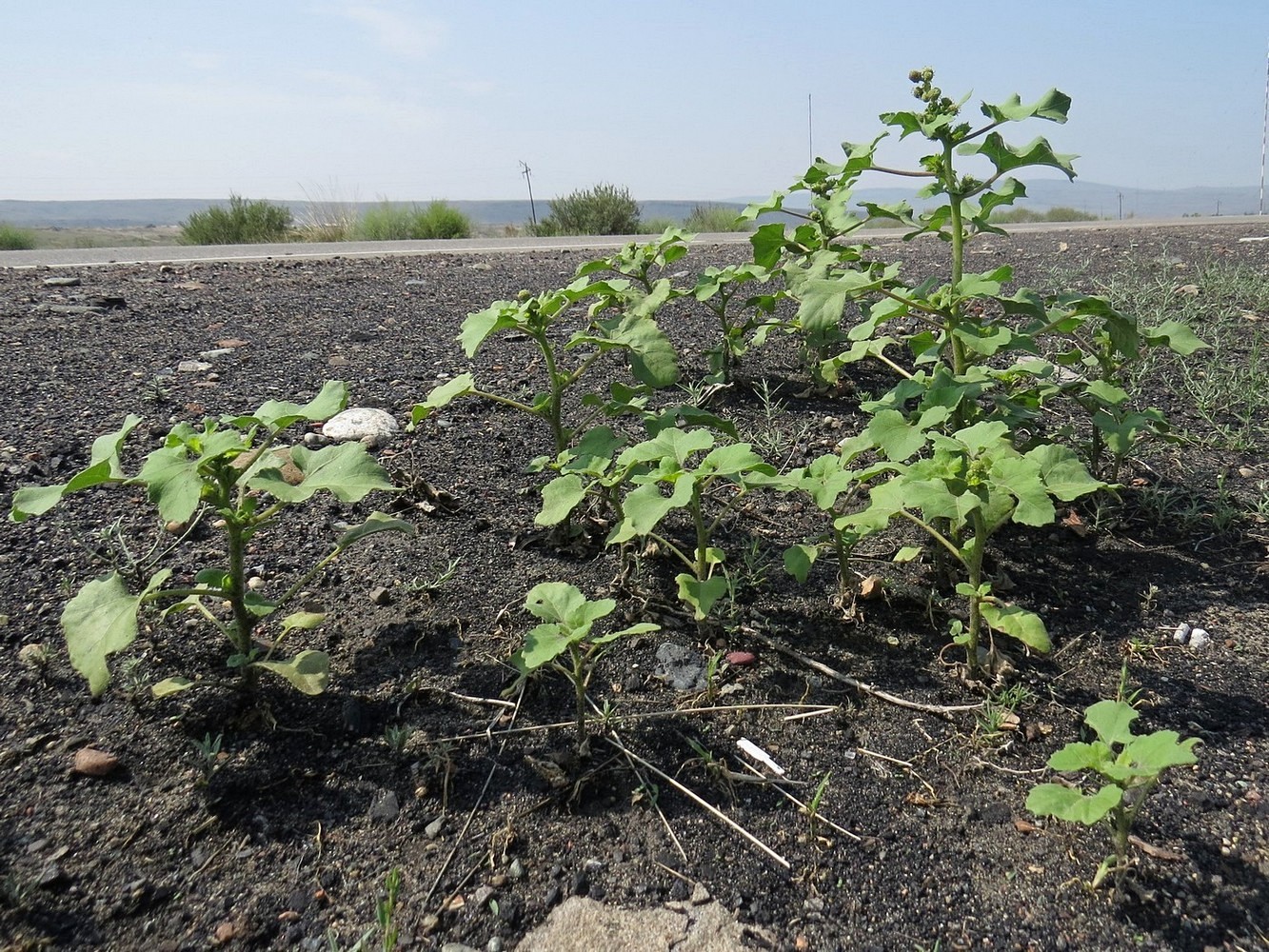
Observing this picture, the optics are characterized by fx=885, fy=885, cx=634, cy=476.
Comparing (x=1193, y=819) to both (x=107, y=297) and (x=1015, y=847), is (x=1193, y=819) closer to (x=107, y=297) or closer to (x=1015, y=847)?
(x=1015, y=847)

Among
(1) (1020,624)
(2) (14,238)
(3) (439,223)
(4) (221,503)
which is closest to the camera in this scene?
(4) (221,503)

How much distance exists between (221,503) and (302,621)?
14.1 inches

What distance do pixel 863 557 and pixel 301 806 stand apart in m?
1.52

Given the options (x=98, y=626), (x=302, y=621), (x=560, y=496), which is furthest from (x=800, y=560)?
(x=98, y=626)

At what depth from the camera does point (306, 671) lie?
1785 millimetres

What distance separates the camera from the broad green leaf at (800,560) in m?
1.97

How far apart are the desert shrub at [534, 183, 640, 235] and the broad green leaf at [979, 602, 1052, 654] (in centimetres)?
1299

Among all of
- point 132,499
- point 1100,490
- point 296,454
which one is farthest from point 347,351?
point 1100,490

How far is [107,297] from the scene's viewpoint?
441 cm

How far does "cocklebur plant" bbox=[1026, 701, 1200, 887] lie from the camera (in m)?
1.32

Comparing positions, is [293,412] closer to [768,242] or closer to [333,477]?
[333,477]

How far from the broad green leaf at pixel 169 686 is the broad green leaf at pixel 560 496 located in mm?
793

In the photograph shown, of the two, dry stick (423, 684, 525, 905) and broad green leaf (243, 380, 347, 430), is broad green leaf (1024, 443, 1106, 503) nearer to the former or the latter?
dry stick (423, 684, 525, 905)

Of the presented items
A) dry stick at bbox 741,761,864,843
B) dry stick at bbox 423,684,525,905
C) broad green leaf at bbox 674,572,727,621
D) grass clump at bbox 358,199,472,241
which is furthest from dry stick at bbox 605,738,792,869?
grass clump at bbox 358,199,472,241
